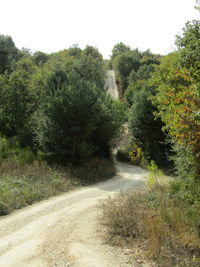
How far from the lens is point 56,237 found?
8477 millimetres

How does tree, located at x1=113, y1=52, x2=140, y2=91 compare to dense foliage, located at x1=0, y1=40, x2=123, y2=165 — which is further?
tree, located at x1=113, y1=52, x2=140, y2=91

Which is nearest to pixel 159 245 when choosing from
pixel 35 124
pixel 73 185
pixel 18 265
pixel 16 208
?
pixel 18 265

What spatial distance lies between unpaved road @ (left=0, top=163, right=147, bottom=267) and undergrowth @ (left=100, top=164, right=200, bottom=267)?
686 millimetres

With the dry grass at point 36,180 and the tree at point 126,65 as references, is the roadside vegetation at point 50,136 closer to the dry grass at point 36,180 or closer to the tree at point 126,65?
the dry grass at point 36,180

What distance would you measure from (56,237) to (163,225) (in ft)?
10.3

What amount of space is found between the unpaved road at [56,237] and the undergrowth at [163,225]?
0.69 metres

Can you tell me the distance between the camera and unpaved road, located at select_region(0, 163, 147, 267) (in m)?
6.96

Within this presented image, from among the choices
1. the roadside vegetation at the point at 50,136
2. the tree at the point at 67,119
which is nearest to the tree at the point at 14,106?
the roadside vegetation at the point at 50,136

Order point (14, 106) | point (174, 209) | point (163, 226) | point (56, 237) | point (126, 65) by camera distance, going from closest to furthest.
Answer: point (163, 226), point (56, 237), point (174, 209), point (14, 106), point (126, 65)

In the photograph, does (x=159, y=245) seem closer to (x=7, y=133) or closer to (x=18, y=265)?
(x=18, y=265)

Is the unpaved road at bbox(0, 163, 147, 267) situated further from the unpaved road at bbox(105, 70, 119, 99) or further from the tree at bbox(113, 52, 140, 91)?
the tree at bbox(113, 52, 140, 91)

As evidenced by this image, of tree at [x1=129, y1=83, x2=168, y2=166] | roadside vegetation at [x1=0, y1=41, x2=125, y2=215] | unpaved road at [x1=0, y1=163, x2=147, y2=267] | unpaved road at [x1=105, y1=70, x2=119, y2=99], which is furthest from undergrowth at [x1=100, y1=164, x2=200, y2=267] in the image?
unpaved road at [x1=105, y1=70, x2=119, y2=99]

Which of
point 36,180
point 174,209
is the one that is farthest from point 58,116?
point 174,209

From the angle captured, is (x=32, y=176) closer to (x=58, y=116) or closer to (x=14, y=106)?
(x=58, y=116)
